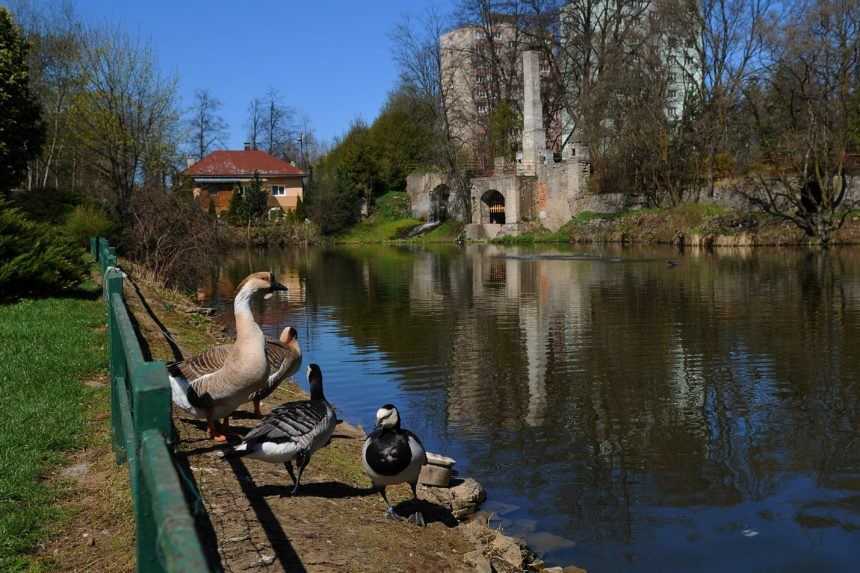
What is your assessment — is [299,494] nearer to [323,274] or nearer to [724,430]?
[724,430]

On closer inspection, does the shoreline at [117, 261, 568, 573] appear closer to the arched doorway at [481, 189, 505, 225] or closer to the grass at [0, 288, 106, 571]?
the grass at [0, 288, 106, 571]

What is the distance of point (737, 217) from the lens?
4675cm

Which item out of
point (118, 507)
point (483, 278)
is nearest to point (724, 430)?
point (118, 507)

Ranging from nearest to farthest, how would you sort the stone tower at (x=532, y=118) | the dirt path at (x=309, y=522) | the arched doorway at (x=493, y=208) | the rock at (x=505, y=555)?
the dirt path at (x=309, y=522), the rock at (x=505, y=555), the stone tower at (x=532, y=118), the arched doorway at (x=493, y=208)

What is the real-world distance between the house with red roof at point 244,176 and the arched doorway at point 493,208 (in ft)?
65.2

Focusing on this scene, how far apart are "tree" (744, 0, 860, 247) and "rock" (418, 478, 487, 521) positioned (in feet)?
121

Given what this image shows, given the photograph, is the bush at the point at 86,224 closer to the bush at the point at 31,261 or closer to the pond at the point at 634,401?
the pond at the point at 634,401

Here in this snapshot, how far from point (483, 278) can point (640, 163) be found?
24.9m

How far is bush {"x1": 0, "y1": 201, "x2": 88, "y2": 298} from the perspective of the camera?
15430 mm

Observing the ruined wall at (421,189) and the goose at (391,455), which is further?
the ruined wall at (421,189)

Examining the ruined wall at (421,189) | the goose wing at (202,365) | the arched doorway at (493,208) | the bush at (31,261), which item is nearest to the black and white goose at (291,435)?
the goose wing at (202,365)

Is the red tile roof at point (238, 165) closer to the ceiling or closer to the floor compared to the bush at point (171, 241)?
closer to the ceiling

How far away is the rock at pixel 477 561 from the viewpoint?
604 centimetres

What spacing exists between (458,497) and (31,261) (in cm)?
1072
